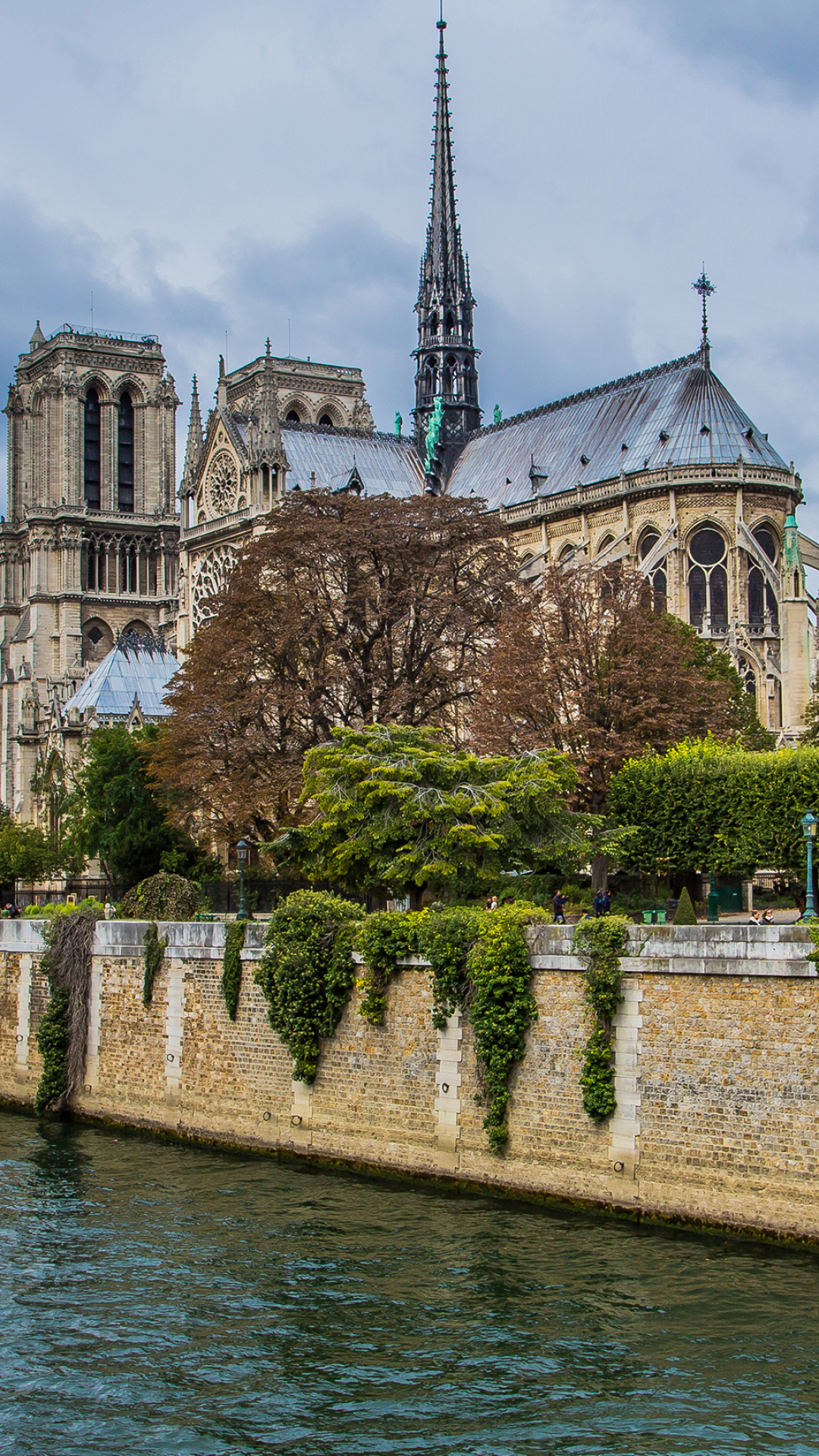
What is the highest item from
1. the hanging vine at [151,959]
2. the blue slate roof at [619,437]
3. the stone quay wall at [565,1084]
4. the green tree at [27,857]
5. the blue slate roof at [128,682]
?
the blue slate roof at [619,437]

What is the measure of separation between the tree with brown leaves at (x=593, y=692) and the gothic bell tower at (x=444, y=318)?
3904 cm

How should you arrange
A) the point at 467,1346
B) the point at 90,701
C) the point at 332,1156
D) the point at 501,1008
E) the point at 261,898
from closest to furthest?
the point at 467,1346
the point at 501,1008
the point at 332,1156
the point at 261,898
the point at 90,701

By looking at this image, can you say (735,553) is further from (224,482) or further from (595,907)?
(595,907)

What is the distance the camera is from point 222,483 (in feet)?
261

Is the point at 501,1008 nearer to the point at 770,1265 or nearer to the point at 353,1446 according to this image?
the point at 770,1265

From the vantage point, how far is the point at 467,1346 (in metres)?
17.9

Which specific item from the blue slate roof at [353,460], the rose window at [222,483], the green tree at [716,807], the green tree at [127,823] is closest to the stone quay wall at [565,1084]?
the green tree at [716,807]

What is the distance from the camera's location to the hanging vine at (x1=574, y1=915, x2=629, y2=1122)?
2281cm

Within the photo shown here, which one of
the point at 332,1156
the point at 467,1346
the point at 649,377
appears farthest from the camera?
the point at 649,377

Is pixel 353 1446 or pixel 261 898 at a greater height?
pixel 261 898

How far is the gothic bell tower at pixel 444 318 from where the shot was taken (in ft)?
265

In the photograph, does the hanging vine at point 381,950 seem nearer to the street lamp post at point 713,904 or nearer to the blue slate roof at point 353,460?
the street lamp post at point 713,904

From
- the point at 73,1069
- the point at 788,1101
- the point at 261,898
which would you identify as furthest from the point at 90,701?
the point at 788,1101

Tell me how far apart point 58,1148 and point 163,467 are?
276 feet
